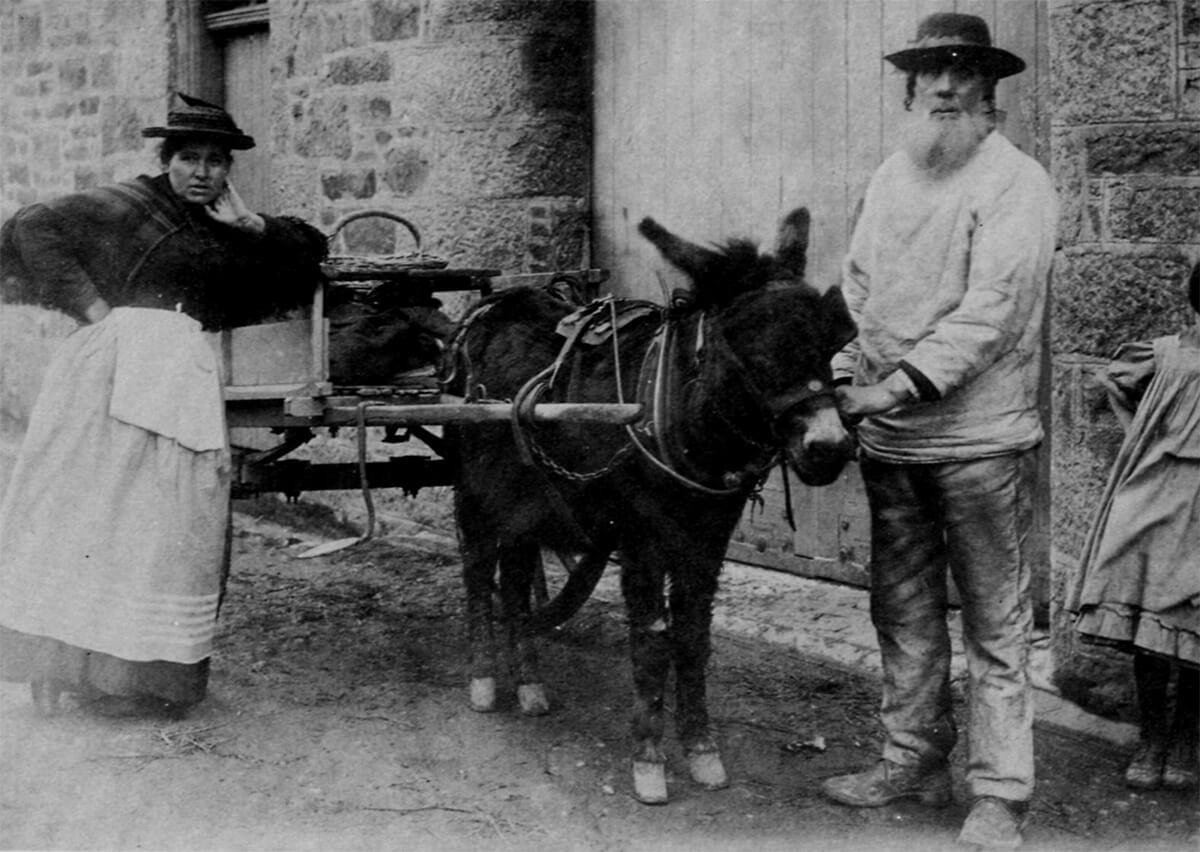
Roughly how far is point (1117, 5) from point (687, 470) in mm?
2156

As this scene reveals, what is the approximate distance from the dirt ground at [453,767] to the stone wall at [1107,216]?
81 centimetres

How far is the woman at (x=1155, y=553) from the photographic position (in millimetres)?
3953

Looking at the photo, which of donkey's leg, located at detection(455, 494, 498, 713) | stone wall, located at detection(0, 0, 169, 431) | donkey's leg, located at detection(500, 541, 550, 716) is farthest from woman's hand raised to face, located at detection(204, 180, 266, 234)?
stone wall, located at detection(0, 0, 169, 431)

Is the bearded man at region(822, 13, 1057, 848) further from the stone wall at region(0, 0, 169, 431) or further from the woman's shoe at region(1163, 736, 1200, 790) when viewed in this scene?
the stone wall at region(0, 0, 169, 431)

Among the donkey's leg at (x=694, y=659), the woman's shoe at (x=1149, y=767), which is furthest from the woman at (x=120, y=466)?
the woman's shoe at (x=1149, y=767)

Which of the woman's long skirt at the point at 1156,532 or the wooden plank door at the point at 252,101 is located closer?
the woman's long skirt at the point at 1156,532

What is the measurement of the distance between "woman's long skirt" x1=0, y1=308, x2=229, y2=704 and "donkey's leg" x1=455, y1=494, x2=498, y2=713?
0.97 m

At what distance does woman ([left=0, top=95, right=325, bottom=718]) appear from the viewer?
4.73 m

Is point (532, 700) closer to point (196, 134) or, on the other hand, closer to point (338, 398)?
point (338, 398)

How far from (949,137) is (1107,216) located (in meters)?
Answer: 1.13

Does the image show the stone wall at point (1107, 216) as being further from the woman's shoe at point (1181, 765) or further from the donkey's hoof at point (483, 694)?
the donkey's hoof at point (483, 694)

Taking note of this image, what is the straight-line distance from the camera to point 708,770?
4207 millimetres

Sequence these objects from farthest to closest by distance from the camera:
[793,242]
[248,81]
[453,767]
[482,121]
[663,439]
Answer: [248,81] < [482,121] < [453,767] < [663,439] < [793,242]

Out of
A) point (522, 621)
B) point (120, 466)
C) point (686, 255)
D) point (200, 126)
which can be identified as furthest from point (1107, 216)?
point (120, 466)
